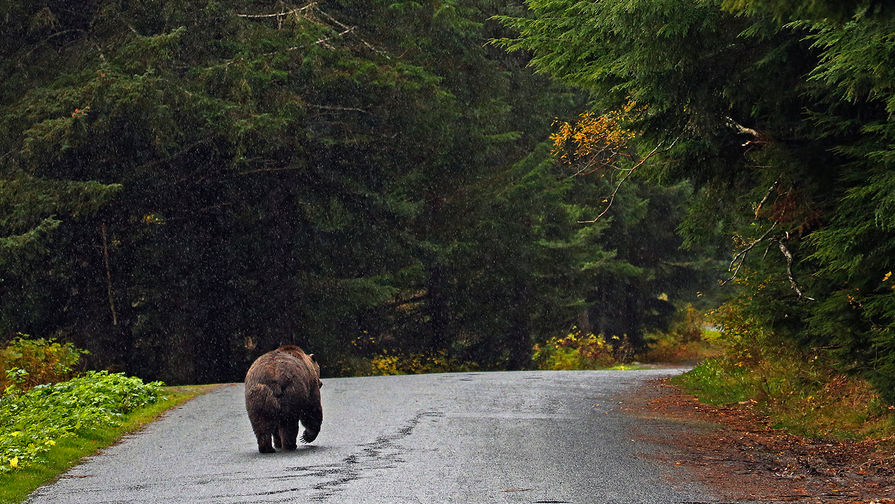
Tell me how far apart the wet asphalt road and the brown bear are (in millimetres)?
239

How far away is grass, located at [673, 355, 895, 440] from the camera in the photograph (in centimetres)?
1164

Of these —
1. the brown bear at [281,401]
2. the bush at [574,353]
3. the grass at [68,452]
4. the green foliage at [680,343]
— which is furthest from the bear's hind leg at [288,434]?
the green foliage at [680,343]

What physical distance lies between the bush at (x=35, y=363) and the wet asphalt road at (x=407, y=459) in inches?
147

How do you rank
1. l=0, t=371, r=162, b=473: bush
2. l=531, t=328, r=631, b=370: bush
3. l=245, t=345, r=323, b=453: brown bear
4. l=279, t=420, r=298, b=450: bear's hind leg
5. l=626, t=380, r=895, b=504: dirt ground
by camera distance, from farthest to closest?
l=531, t=328, r=631, b=370: bush < l=0, t=371, r=162, b=473: bush < l=279, t=420, r=298, b=450: bear's hind leg < l=245, t=345, r=323, b=453: brown bear < l=626, t=380, r=895, b=504: dirt ground

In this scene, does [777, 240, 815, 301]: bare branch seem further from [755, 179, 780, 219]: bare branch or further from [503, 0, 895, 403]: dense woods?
[755, 179, 780, 219]: bare branch

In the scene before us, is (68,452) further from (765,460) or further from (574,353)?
(574,353)

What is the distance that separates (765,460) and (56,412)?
9.36 m

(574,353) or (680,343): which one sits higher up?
(574,353)

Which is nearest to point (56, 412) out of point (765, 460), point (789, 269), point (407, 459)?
point (407, 459)

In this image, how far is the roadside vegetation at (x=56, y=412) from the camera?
10023 millimetres

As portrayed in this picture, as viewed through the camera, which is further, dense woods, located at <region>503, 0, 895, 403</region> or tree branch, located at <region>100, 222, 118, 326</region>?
tree branch, located at <region>100, 222, 118, 326</region>

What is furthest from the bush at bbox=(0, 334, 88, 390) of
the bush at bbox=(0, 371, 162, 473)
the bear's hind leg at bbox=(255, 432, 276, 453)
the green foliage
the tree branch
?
the green foliage

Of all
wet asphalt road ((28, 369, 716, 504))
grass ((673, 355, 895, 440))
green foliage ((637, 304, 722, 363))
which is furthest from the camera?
green foliage ((637, 304, 722, 363))

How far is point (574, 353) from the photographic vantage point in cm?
3266
